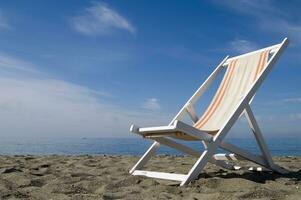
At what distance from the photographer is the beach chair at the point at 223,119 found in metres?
3.42

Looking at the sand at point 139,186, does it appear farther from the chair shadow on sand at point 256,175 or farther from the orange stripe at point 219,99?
the orange stripe at point 219,99

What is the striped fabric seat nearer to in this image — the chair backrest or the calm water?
the chair backrest

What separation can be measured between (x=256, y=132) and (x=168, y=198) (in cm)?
141

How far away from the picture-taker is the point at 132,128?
400 cm

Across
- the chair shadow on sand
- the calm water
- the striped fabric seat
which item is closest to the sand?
the chair shadow on sand

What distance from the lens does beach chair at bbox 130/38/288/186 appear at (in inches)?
135

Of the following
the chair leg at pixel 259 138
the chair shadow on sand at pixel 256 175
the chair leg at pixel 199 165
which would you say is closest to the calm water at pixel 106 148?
the chair shadow on sand at pixel 256 175

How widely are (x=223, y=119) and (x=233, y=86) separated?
0.54m

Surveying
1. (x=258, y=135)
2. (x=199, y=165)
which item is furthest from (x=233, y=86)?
(x=199, y=165)

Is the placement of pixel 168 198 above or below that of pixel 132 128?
below

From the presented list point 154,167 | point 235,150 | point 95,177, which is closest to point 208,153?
point 235,150

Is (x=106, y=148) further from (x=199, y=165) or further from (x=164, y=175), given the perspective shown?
(x=199, y=165)

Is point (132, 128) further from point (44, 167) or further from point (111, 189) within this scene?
point (44, 167)

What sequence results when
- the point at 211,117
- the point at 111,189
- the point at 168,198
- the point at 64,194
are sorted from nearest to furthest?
1. the point at 168,198
2. the point at 64,194
3. the point at 111,189
4. the point at 211,117
